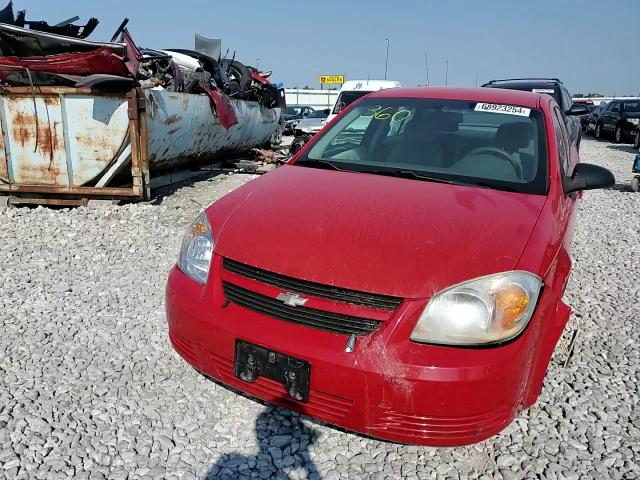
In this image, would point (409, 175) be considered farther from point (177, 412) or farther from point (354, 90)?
point (354, 90)

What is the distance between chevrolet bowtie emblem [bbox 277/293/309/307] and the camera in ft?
6.55

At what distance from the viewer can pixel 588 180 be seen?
2904 mm

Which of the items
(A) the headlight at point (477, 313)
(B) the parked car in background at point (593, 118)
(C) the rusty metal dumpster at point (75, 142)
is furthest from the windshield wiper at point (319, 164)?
(B) the parked car in background at point (593, 118)

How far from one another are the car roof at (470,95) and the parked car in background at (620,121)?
54.8ft

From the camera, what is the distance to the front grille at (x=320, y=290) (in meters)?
1.93

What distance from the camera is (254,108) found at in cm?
1022

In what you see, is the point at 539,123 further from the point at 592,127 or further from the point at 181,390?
the point at 592,127

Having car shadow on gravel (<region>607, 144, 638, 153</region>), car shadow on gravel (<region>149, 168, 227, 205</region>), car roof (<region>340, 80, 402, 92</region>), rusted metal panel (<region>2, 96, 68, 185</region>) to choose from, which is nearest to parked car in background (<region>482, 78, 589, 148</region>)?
car roof (<region>340, 80, 402, 92</region>)

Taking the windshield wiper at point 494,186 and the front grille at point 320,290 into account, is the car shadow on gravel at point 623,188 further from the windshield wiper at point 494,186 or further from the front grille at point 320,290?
the front grille at point 320,290

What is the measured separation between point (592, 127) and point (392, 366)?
24.6 m

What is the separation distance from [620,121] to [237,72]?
1494 cm

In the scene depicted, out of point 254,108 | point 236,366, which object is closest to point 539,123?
point 236,366

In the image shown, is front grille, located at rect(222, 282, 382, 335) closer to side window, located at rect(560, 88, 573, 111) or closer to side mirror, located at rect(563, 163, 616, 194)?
side mirror, located at rect(563, 163, 616, 194)

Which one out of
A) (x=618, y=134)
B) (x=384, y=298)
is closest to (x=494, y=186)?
(x=384, y=298)
